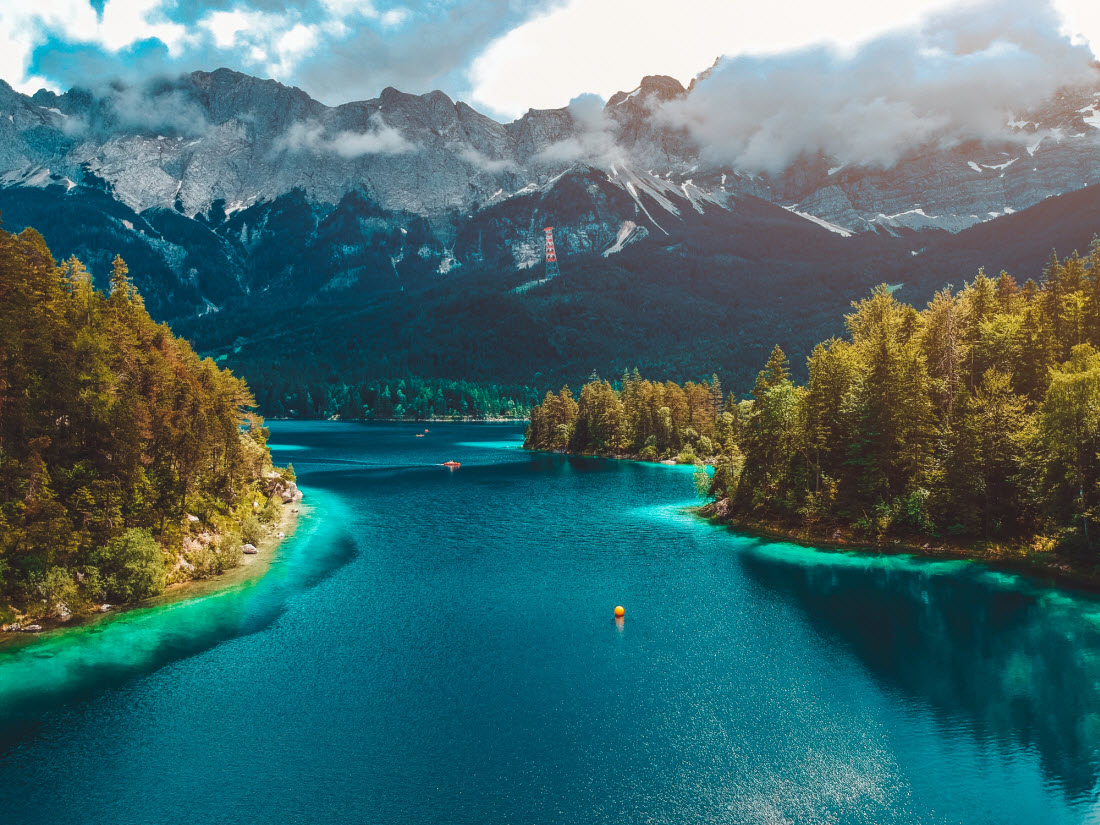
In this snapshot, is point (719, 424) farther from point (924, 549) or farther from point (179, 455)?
point (179, 455)

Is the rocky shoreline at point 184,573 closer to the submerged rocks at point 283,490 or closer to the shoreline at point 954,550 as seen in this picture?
the submerged rocks at point 283,490

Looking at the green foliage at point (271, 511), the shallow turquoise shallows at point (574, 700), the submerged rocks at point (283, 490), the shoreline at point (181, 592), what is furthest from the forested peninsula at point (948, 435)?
the submerged rocks at point (283, 490)

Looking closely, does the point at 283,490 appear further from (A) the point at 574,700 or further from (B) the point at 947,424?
(B) the point at 947,424

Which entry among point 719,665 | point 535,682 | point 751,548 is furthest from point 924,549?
point 535,682

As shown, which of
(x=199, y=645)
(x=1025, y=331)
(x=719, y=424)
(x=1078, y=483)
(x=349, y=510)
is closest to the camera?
(x=199, y=645)

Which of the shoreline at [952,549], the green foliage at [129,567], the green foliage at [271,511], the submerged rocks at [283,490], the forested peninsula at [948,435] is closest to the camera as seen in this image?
the green foliage at [129,567]

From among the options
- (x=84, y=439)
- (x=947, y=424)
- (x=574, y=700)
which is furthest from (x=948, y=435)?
(x=84, y=439)

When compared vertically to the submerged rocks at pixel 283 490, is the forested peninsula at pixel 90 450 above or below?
above
